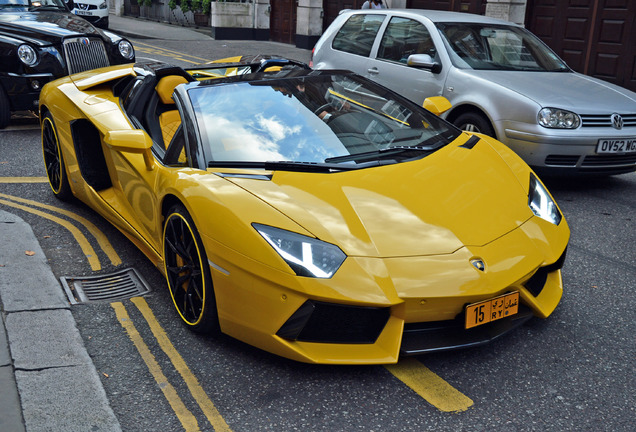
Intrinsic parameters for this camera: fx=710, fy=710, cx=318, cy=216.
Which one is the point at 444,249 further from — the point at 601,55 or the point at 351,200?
the point at 601,55

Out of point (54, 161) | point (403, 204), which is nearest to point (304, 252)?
point (403, 204)

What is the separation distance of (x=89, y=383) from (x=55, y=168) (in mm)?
3141

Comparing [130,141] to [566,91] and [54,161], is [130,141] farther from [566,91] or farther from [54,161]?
[566,91]

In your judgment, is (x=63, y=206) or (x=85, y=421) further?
(x=63, y=206)

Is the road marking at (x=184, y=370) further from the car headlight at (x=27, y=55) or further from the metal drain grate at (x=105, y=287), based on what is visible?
the car headlight at (x=27, y=55)

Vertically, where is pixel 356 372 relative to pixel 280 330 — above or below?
below

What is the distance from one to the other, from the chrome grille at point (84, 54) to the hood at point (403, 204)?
20.4 feet

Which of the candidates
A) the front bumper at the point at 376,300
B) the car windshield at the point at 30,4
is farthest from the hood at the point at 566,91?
the car windshield at the point at 30,4

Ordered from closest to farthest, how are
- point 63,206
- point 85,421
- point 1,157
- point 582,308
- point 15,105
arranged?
point 85,421 < point 582,308 < point 63,206 < point 1,157 < point 15,105

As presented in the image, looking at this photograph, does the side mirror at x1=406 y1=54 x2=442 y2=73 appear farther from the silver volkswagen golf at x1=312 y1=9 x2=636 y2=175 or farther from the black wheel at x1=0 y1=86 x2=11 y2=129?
the black wheel at x1=0 y1=86 x2=11 y2=129

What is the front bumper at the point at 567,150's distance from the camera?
6195mm

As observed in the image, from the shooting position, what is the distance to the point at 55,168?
590 centimetres

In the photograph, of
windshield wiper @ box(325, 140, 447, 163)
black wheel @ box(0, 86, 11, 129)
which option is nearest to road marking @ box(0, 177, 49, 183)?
black wheel @ box(0, 86, 11, 129)

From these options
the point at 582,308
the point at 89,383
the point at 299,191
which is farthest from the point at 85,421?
the point at 582,308
